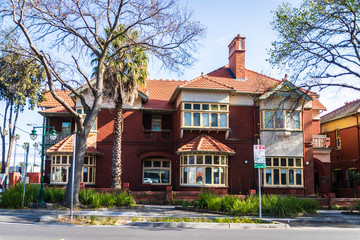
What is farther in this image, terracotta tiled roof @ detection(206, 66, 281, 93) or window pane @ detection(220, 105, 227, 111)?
terracotta tiled roof @ detection(206, 66, 281, 93)

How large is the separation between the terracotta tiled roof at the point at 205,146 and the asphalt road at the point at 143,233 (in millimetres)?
11522

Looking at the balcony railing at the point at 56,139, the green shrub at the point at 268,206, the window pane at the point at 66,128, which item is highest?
the window pane at the point at 66,128

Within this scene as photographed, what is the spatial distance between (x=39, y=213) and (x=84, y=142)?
3817mm

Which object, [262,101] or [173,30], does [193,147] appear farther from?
[173,30]

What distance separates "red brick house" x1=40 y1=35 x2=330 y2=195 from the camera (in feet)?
81.1

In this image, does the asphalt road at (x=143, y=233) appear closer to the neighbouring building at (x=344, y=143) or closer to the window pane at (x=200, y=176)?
the window pane at (x=200, y=176)

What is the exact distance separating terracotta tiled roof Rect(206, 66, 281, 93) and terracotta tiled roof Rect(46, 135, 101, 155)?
403 inches

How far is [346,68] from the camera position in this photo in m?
17.5

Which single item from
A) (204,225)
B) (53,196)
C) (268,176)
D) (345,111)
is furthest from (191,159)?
(345,111)

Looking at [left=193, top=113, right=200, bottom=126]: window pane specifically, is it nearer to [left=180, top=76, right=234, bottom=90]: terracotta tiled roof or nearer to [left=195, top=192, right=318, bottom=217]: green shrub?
[left=180, top=76, right=234, bottom=90]: terracotta tiled roof

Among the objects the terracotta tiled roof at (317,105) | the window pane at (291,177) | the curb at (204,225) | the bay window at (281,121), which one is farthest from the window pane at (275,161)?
the curb at (204,225)


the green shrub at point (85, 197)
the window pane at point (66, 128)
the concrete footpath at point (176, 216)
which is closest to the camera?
the concrete footpath at point (176, 216)

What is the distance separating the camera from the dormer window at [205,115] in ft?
82.3

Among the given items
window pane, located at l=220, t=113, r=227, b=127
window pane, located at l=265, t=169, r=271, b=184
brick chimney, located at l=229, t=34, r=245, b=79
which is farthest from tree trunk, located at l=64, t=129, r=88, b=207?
brick chimney, located at l=229, t=34, r=245, b=79
